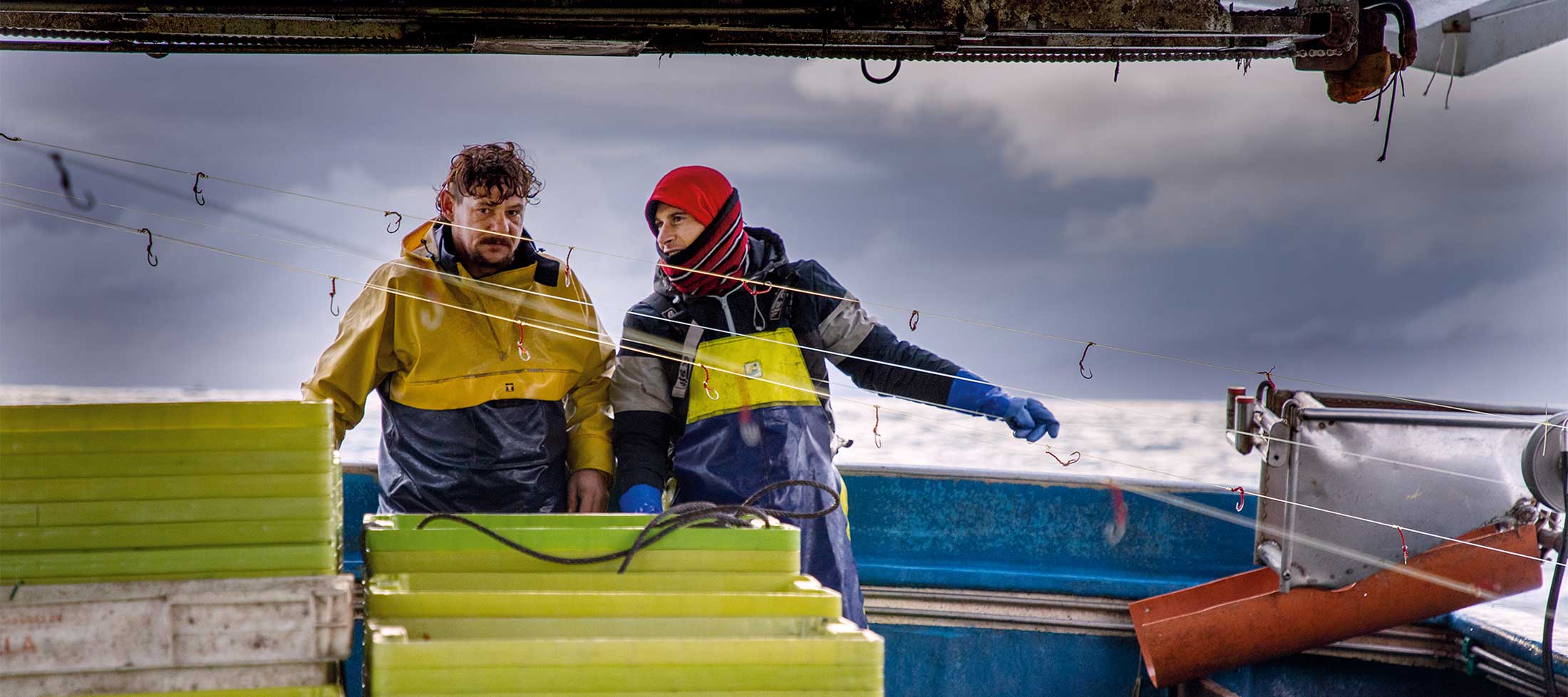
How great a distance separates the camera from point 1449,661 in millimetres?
3520

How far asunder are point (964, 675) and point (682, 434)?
142 cm

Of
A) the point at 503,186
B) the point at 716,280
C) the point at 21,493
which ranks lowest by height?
the point at 21,493

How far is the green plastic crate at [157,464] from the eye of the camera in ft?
5.48

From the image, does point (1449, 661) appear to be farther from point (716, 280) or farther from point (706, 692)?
point (706, 692)

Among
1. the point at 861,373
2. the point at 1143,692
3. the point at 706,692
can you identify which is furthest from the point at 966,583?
the point at 706,692

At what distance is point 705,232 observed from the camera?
9.54ft

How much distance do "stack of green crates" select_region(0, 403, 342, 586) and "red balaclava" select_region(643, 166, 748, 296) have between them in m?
1.29

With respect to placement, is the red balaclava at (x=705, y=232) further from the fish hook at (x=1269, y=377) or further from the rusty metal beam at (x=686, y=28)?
the fish hook at (x=1269, y=377)

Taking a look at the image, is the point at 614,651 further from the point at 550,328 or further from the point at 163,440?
the point at 550,328

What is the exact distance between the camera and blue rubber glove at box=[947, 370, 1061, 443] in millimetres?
2912

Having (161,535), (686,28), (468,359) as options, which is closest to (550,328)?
(468,359)

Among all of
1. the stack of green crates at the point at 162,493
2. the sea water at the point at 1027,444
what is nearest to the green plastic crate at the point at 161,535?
the stack of green crates at the point at 162,493

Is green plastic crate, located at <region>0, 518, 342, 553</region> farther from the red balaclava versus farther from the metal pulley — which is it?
the metal pulley

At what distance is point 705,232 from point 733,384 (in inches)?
14.7
